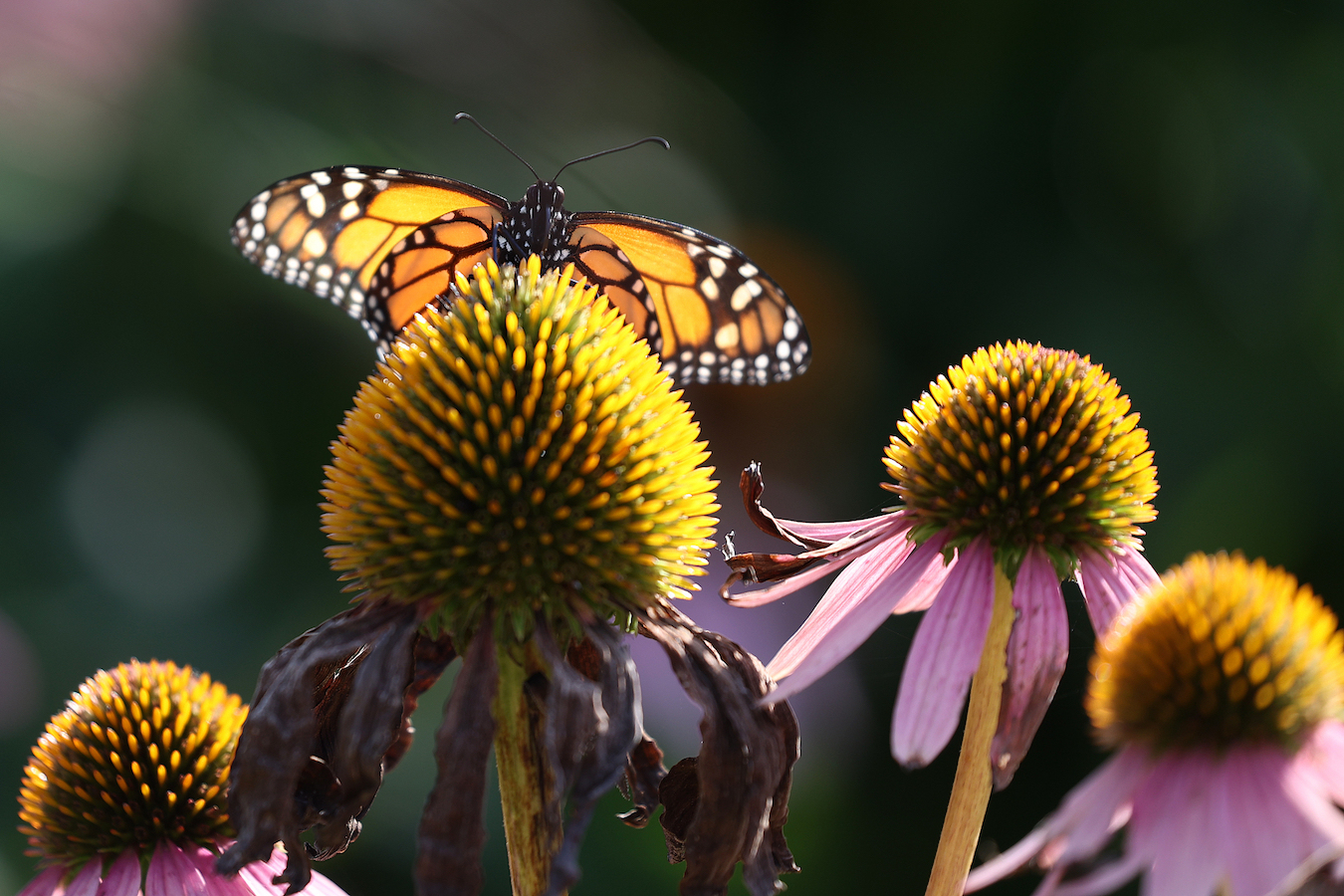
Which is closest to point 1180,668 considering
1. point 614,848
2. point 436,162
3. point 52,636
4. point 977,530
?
point 977,530

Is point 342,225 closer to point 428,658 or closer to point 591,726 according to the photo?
point 428,658

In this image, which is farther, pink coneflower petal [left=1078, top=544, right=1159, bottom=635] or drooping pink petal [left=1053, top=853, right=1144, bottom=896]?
pink coneflower petal [left=1078, top=544, right=1159, bottom=635]

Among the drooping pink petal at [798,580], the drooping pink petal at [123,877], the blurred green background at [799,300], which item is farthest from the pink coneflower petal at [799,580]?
the blurred green background at [799,300]

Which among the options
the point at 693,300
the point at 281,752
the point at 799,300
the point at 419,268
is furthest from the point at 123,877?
the point at 799,300

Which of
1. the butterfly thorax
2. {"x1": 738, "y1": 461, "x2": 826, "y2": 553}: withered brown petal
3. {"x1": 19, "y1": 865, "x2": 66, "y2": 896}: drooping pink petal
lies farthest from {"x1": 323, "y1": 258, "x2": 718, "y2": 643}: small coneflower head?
the butterfly thorax

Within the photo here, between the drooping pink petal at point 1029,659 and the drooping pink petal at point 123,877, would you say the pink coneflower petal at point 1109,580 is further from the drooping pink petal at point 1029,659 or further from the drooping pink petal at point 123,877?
the drooping pink petal at point 123,877

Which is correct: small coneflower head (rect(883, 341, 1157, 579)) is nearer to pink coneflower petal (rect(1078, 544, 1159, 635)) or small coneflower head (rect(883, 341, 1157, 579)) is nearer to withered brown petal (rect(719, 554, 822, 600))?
pink coneflower petal (rect(1078, 544, 1159, 635))

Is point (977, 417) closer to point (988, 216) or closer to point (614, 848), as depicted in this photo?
point (614, 848)
